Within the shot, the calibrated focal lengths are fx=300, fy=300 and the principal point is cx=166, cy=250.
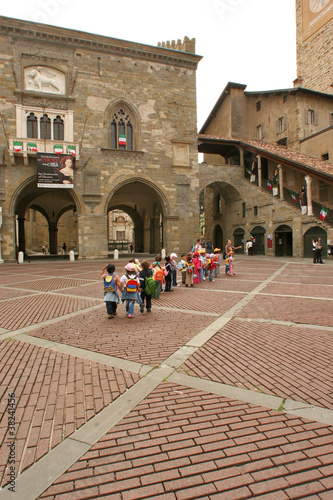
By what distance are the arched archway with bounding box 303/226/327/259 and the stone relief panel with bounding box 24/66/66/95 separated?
70.2ft

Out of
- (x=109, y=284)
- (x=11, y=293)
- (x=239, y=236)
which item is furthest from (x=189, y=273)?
(x=239, y=236)

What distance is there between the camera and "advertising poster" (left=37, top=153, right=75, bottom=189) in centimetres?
2152

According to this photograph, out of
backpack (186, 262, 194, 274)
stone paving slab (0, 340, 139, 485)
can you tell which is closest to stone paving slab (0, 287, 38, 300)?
stone paving slab (0, 340, 139, 485)

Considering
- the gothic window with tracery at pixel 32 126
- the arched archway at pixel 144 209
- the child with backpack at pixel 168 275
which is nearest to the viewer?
the child with backpack at pixel 168 275

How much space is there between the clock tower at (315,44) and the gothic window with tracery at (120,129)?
23586 mm

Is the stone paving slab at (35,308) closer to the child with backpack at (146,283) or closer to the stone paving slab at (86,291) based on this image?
the stone paving slab at (86,291)

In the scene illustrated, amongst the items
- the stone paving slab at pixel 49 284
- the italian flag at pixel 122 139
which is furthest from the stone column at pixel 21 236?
the stone paving slab at pixel 49 284

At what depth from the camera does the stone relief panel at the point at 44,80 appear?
21.8 meters

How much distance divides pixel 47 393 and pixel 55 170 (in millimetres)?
21068

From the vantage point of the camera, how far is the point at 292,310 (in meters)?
6.85

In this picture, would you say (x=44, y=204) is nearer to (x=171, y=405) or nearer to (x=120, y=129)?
(x=120, y=129)

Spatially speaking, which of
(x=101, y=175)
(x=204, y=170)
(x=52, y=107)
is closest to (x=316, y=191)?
(x=204, y=170)

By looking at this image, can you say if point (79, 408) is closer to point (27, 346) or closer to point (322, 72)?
point (27, 346)

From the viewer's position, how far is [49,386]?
3.50 meters
